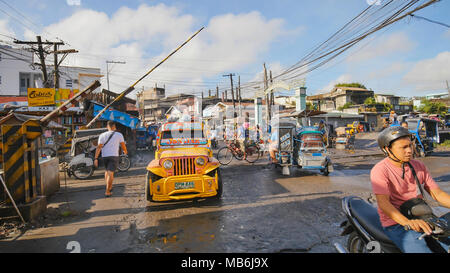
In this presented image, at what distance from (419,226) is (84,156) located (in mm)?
10588

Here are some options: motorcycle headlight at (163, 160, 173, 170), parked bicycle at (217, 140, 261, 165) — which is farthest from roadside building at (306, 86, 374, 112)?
motorcycle headlight at (163, 160, 173, 170)

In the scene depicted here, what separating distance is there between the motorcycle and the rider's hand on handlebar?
1.7 inches

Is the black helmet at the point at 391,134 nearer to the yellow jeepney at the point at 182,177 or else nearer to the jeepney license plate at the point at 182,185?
the yellow jeepney at the point at 182,177

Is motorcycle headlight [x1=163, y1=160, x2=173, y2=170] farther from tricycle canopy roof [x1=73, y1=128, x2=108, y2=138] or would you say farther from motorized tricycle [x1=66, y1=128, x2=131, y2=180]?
tricycle canopy roof [x1=73, y1=128, x2=108, y2=138]

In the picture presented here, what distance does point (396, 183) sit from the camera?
2477 mm

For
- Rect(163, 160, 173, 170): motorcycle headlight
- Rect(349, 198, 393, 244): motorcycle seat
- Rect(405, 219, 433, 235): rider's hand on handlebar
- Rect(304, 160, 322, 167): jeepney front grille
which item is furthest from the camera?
Rect(304, 160, 322, 167): jeepney front grille

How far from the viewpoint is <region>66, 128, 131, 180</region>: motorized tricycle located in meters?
9.56

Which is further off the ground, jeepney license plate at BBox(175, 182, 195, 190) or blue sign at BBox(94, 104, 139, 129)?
blue sign at BBox(94, 104, 139, 129)

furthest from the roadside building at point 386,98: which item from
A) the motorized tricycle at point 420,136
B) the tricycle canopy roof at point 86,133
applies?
the tricycle canopy roof at point 86,133

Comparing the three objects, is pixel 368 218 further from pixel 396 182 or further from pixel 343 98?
pixel 343 98

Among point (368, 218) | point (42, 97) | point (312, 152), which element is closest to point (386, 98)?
point (312, 152)

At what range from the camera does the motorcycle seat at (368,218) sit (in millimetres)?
2295
